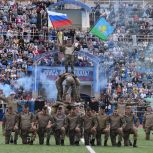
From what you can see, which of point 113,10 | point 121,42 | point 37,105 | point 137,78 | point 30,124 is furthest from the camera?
point 113,10

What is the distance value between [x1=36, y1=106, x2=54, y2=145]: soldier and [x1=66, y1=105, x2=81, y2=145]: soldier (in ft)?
1.89

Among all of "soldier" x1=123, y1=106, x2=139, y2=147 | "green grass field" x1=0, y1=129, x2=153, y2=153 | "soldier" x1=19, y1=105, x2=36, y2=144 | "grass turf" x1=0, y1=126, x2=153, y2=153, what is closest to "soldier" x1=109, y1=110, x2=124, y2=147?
"soldier" x1=123, y1=106, x2=139, y2=147

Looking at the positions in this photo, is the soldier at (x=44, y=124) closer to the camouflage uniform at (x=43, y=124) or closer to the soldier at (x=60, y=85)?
the camouflage uniform at (x=43, y=124)

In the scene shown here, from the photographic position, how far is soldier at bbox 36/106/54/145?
93.1 feet

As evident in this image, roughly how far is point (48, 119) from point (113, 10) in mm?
29831

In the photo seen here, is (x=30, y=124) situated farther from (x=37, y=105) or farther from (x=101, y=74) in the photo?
(x=101, y=74)

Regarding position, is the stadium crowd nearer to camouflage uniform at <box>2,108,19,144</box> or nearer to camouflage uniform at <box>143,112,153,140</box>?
camouflage uniform at <box>143,112,153,140</box>

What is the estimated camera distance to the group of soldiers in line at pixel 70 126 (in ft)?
93.1

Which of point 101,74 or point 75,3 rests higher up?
point 75,3

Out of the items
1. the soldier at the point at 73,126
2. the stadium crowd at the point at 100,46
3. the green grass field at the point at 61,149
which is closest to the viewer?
the green grass field at the point at 61,149

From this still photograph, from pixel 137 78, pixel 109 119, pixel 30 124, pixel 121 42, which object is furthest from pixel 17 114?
pixel 121 42

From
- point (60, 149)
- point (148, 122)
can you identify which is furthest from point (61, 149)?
point (148, 122)

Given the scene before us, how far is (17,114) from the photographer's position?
28.5m

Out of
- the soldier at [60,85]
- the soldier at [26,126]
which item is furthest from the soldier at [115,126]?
the soldier at [60,85]
